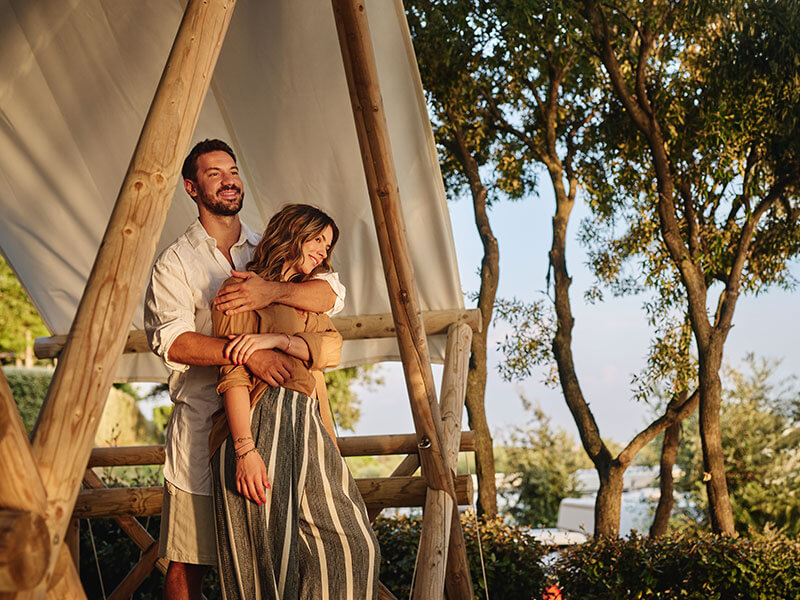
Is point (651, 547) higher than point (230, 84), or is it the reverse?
point (230, 84)

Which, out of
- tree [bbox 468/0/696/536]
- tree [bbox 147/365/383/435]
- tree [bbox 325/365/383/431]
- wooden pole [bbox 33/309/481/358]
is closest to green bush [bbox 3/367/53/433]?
tree [bbox 147/365/383/435]

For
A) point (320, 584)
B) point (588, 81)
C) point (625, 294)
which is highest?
point (588, 81)

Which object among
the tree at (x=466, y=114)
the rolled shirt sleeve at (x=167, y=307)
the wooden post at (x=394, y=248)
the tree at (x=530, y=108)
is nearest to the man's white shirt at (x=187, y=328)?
the rolled shirt sleeve at (x=167, y=307)

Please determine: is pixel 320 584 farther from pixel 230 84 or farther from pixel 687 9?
pixel 687 9

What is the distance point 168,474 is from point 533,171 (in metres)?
7.02

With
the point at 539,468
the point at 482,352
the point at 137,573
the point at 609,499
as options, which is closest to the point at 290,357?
the point at 137,573

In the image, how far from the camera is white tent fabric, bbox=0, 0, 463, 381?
10.2 ft

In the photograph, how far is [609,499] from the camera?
724 centimetres

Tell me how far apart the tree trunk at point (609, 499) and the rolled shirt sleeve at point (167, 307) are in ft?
18.9

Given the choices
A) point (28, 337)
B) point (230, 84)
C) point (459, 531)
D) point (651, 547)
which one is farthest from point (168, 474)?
point (28, 337)

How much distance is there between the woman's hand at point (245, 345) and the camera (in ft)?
6.71

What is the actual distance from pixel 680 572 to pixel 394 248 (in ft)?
10.5

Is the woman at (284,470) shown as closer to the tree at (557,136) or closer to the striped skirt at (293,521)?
the striped skirt at (293,521)

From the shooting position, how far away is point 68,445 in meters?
1.38
